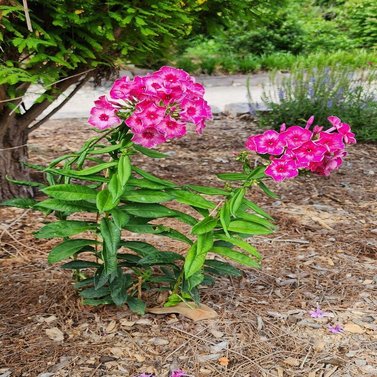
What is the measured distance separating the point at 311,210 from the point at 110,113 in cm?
211

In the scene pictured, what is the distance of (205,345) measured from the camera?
2.27 m

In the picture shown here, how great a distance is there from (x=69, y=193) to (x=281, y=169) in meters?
0.72

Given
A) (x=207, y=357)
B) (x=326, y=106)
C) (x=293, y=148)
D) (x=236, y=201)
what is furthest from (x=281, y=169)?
(x=326, y=106)

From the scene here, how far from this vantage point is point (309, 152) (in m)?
2.06

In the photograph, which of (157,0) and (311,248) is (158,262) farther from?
(157,0)

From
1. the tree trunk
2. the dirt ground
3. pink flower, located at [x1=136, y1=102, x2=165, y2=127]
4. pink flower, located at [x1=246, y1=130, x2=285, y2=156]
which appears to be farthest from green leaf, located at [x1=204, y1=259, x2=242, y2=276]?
the tree trunk

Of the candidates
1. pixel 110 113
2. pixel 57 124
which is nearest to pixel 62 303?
pixel 110 113

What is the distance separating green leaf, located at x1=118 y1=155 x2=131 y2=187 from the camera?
199cm

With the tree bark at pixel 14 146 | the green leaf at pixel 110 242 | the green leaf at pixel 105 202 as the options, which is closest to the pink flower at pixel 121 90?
the green leaf at pixel 105 202

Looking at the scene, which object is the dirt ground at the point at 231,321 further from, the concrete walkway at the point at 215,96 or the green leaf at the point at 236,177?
the concrete walkway at the point at 215,96

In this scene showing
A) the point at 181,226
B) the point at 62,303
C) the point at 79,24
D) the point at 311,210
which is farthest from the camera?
the point at 311,210

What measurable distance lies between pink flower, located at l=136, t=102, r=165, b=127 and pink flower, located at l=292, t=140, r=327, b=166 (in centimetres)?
47

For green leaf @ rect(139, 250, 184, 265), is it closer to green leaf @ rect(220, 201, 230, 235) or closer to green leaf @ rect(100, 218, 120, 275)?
green leaf @ rect(100, 218, 120, 275)

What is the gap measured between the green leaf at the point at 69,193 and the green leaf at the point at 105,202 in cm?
6
